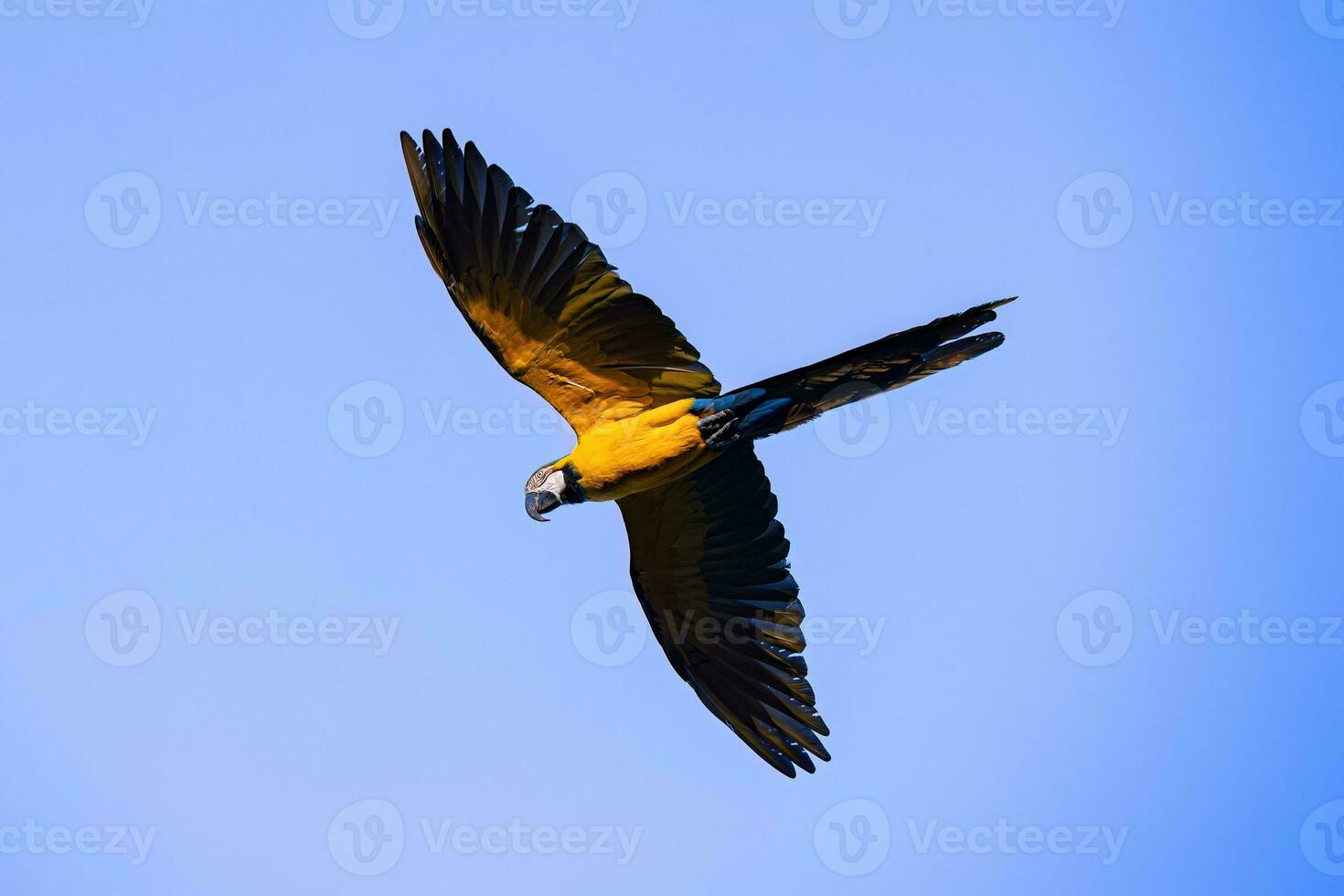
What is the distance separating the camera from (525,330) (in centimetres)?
1108

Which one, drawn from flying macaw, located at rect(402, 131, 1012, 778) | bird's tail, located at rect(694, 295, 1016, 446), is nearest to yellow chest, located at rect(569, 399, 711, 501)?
flying macaw, located at rect(402, 131, 1012, 778)

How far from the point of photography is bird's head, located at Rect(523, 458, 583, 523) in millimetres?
11297

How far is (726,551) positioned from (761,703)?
A: 1.43 m

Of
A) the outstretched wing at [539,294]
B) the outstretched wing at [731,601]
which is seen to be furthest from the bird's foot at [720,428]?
the outstretched wing at [731,601]

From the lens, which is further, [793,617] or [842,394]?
[793,617]

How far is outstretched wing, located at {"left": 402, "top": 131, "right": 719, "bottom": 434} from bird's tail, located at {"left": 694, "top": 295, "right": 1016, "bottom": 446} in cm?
34

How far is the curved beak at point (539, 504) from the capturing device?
11391mm

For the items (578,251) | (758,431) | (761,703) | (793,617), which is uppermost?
(578,251)

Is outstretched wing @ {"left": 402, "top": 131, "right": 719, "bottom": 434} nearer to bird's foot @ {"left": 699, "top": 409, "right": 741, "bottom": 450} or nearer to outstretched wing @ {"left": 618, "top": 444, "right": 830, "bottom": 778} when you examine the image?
bird's foot @ {"left": 699, "top": 409, "right": 741, "bottom": 450}

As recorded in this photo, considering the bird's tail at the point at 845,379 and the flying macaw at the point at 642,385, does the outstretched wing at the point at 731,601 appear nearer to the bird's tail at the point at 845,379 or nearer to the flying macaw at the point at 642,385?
the flying macaw at the point at 642,385

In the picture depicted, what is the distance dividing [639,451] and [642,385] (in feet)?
1.77

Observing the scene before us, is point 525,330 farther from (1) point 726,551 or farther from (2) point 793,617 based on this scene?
(2) point 793,617

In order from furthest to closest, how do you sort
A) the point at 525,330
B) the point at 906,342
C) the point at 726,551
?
1. the point at 726,551
2. the point at 525,330
3. the point at 906,342

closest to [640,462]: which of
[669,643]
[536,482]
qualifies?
[536,482]
